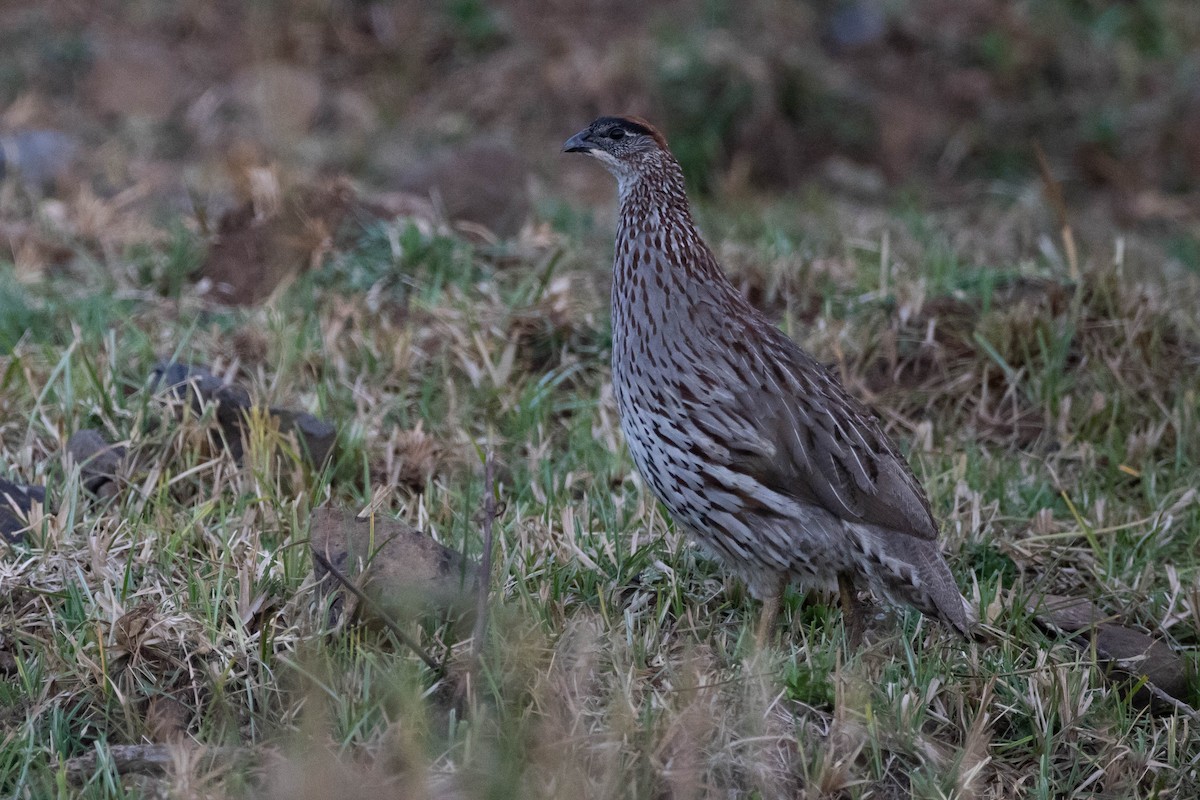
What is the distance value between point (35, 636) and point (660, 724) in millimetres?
1608

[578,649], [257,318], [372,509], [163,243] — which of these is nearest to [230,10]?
[163,243]

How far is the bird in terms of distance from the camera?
403 cm

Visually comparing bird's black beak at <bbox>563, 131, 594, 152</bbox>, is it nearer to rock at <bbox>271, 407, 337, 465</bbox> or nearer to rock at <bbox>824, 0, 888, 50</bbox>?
rock at <bbox>271, 407, 337, 465</bbox>

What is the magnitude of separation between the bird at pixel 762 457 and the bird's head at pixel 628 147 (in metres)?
0.36

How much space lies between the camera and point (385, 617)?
3480 millimetres

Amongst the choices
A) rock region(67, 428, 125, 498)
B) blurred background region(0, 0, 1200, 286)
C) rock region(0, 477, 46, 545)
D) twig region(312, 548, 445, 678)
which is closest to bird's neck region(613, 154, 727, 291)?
twig region(312, 548, 445, 678)

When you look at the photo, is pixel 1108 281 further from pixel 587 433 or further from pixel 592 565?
pixel 592 565

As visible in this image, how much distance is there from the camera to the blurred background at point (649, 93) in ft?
29.5

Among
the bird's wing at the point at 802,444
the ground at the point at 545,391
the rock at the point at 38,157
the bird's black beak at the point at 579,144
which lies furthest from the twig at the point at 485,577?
the rock at the point at 38,157

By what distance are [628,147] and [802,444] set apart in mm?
1163

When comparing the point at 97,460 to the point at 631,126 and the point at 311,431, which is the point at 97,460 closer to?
the point at 311,431

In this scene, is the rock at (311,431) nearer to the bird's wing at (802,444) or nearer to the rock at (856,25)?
the bird's wing at (802,444)

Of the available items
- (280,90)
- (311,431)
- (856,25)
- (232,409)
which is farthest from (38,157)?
(856,25)

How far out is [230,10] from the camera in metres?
10.8
